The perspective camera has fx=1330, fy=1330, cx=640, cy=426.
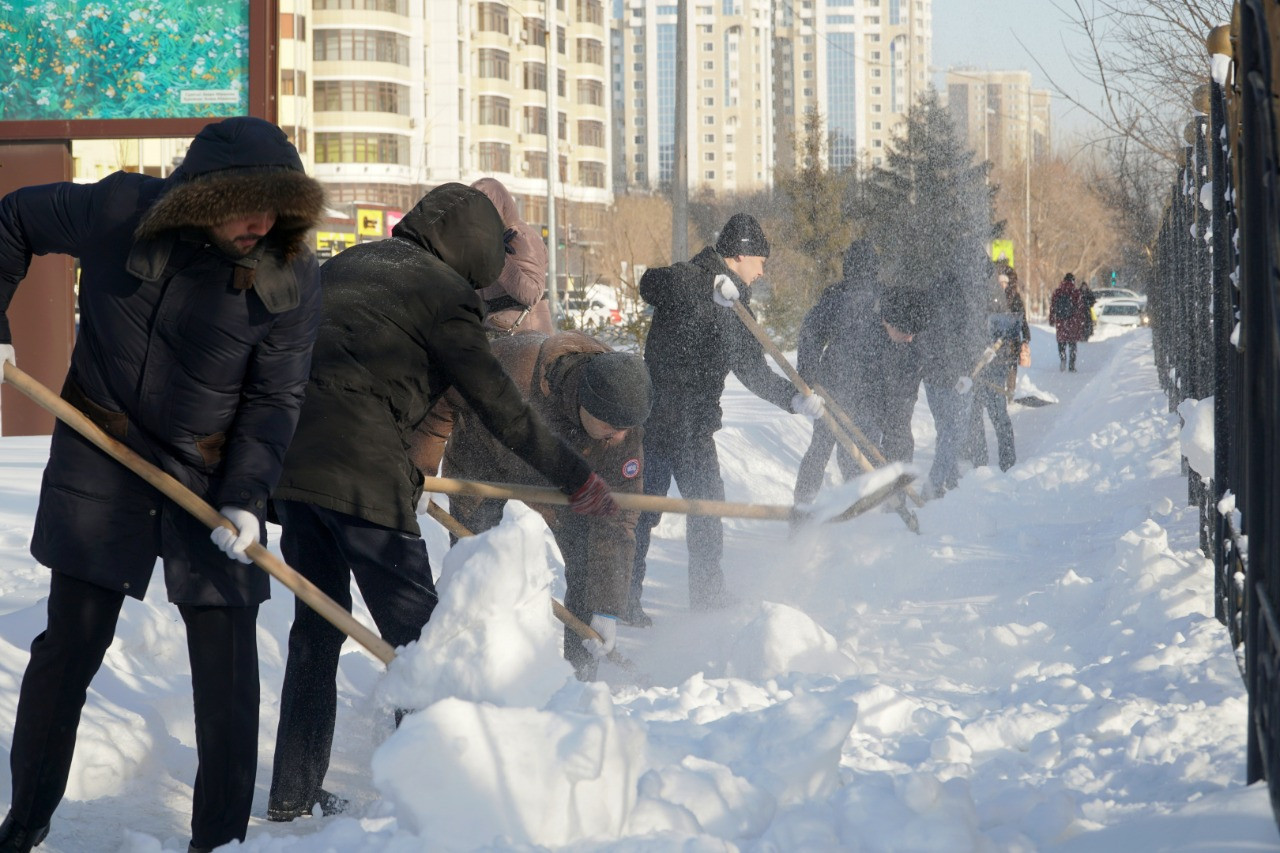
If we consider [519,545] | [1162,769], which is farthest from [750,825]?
[1162,769]

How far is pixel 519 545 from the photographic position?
285 cm

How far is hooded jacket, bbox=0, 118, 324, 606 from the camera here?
264 cm

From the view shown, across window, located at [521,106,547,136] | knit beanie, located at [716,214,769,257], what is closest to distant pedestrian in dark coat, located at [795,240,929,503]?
knit beanie, located at [716,214,769,257]

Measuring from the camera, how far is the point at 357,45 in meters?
63.9

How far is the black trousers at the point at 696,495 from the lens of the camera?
5.75 metres

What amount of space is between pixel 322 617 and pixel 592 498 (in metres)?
0.76

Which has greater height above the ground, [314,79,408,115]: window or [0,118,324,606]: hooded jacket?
[314,79,408,115]: window

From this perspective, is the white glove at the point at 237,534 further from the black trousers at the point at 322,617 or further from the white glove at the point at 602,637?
the white glove at the point at 602,637

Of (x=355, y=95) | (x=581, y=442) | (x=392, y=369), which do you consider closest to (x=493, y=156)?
(x=355, y=95)

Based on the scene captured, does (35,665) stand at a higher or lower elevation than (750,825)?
higher

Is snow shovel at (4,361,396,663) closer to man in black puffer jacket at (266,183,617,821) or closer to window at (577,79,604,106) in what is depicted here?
man in black puffer jacket at (266,183,617,821)

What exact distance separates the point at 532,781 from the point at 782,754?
2.13 ft

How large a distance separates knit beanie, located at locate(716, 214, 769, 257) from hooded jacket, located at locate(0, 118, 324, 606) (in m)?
3.56

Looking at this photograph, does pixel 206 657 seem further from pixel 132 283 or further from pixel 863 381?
pixel 863 381
